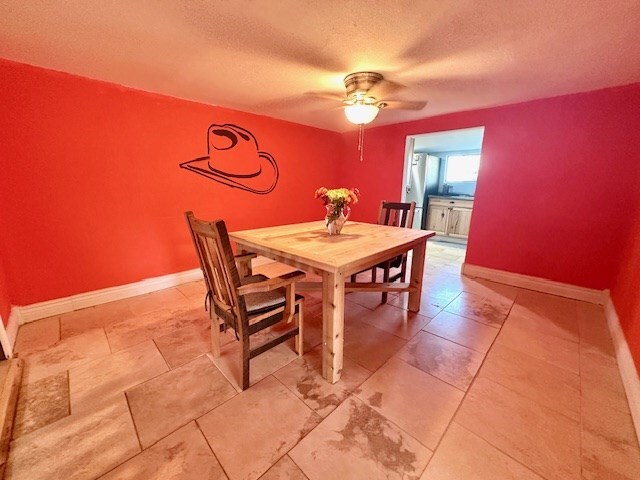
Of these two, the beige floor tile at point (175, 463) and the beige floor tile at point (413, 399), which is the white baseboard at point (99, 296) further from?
the beige floor tile at point (413, 399)

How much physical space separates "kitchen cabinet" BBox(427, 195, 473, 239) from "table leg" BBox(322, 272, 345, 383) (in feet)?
16.2

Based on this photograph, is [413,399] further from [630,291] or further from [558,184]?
[558,184]

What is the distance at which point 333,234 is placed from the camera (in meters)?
2.08

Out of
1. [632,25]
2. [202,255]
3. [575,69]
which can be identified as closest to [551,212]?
[575,69]

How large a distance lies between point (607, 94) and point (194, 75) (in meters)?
3.82

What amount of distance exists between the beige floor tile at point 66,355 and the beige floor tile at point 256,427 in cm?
114

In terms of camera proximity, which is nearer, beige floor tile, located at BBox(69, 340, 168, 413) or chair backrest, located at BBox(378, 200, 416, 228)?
beige floor tile, located at BBox(69, 340, 168, 413)

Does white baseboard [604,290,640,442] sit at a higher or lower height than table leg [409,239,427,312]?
lower

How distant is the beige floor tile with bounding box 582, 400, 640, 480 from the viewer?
3.45 ft

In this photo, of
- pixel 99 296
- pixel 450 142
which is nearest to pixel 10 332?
pixel 99 296

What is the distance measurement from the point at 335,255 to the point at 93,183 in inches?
97.5

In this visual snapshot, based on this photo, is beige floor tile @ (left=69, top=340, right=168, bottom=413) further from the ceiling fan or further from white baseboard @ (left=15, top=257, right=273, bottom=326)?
the ceiling fan

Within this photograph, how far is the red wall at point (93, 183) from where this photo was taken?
6.56 ft

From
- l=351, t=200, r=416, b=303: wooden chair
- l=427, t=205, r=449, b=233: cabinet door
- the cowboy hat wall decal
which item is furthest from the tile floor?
l=427, t=205, r=449, b=233: cabinet door
